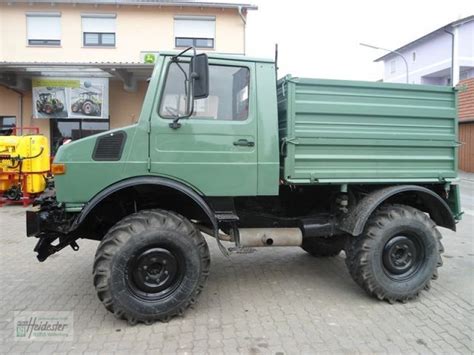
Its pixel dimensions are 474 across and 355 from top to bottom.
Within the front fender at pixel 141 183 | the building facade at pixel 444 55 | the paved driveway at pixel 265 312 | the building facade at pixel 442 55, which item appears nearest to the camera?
the paved driveway at pixel 265 312

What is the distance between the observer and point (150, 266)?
3926mm

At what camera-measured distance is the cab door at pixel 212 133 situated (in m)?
3.94

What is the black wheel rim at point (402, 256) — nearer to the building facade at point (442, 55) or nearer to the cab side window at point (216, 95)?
the cab side window at point (216, 95)

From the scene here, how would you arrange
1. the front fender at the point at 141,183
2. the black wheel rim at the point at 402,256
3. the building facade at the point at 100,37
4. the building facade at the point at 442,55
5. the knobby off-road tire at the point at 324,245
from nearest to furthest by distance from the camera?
the front fender at the point at 141,183
the black wheel rim at the point at 402,256
the knobby off-road tire at the point at 324,245
the building facade at the point at 100,37
the building facade at the point at 442,55

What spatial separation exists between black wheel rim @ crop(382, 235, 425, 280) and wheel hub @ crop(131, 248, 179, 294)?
7.38 feet

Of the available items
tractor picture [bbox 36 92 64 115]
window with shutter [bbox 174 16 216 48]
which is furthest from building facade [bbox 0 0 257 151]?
tractor picture [bbox 36 92 64 115]

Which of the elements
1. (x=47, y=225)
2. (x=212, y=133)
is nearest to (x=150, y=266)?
(x=47, y=225)

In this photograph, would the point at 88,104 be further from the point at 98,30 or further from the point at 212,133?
the point at 212,133

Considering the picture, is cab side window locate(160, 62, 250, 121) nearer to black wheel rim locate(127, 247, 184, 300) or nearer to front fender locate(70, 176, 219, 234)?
front fender locate(70, 176, 219, 234)

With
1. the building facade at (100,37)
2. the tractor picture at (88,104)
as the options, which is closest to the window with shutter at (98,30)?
the building facade at (100,37)

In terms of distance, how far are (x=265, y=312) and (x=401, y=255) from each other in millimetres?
1625

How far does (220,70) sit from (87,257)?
3.66 meters

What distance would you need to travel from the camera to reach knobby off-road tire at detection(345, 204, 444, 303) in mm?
4359

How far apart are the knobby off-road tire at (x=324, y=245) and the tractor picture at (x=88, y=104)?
10.6 m
